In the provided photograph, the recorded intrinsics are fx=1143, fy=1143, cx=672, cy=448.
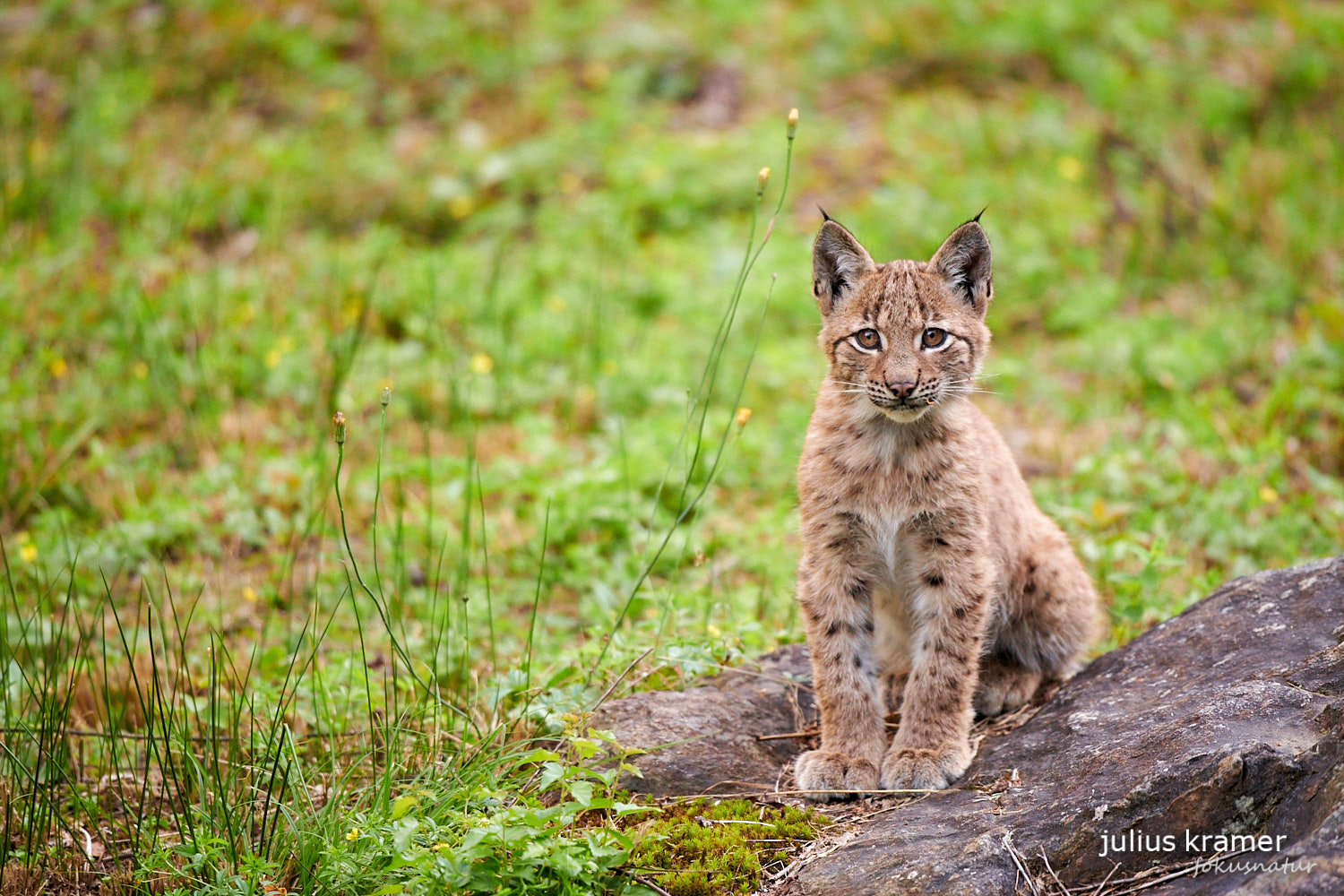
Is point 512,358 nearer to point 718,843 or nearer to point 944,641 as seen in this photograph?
point 944,641

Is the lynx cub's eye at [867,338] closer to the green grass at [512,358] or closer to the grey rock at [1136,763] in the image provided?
the green grass at [512,358]

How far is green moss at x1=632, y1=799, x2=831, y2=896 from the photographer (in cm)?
304

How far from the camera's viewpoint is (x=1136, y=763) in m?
3.12

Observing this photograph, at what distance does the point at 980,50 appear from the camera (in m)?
10.6

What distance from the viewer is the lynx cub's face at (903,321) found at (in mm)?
3764

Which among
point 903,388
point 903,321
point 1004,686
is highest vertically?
point 903,321

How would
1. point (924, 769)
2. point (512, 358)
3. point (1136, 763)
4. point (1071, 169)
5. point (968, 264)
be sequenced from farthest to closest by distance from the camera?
point (1071, 169) < point (512, 358) < point (968, 264) < point (924, 769) < point (1136, 763)

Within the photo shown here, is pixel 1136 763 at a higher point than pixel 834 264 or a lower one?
lower

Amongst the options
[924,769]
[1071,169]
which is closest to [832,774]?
[924,769]

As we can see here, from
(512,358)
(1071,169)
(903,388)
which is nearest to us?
(903,388)

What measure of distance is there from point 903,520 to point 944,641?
16.4 inches

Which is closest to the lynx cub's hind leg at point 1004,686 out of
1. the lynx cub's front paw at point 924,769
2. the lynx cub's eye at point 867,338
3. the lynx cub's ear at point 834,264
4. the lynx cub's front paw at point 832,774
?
the lynx cub's front paw at point 924,769

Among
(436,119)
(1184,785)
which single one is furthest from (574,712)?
(436,119)

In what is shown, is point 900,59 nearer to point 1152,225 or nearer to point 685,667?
point 1152,225
